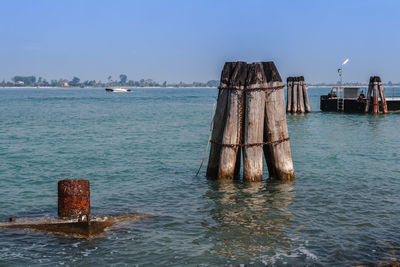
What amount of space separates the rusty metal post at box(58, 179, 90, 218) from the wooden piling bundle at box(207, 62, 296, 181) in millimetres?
4200

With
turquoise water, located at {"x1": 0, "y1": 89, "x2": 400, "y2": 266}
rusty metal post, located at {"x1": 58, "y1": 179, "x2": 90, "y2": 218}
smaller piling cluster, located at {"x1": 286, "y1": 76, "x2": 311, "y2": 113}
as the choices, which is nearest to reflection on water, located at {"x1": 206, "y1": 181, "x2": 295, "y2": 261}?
turquoise water, located at {"x1": 0, "y1": 89, "x2": 400, "y2": 266}

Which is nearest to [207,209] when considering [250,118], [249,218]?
[249,218]

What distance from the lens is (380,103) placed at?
152 feet

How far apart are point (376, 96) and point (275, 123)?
37.2 m

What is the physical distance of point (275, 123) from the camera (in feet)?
38.6

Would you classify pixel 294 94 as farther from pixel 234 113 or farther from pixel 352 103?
pixel 234 113

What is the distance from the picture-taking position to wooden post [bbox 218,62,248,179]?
1155cm

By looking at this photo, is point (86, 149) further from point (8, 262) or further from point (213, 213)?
point (8, 262)

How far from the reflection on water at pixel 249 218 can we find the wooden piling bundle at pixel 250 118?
0.49 m

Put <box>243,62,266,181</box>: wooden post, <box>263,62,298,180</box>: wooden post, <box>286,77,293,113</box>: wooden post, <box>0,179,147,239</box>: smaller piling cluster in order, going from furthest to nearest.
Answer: <box>286,77,293,113</box>: wooden post
<box>263,62,298,180</box>: wooden post
<box>243,62,266,181</box>: wooden post
<box>0,179,147,239</box>: smaller piling cluster

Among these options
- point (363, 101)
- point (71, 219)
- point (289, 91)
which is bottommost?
point (71, 219)

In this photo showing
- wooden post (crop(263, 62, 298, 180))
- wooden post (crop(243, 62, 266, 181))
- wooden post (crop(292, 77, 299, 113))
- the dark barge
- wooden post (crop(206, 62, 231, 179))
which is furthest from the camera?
wooden post (crop(292, 77, 299, 113))

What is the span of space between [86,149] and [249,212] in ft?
47.0

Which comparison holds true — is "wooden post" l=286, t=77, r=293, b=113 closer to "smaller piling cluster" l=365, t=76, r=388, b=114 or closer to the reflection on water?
"smaller piling cluster" l=365, t=76, r=388, b=114
